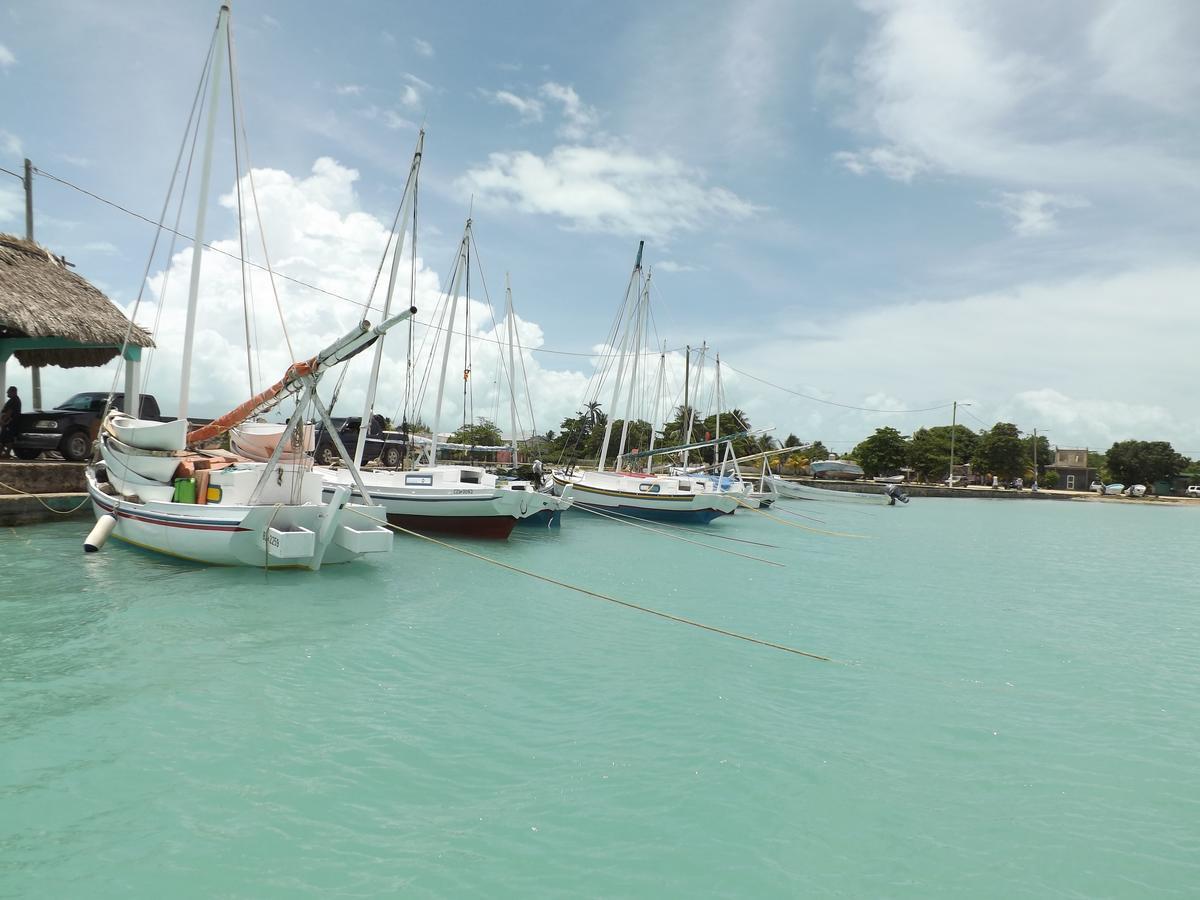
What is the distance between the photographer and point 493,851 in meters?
4.96

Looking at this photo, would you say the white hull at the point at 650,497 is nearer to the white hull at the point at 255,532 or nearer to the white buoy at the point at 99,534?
the white hull at the point at 255,532

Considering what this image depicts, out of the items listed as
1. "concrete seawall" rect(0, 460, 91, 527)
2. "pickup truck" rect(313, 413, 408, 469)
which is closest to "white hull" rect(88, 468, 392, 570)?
"concrete seawall" rect(0, 460, 91, 527)

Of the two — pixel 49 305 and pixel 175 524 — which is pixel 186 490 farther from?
pixel 49 305

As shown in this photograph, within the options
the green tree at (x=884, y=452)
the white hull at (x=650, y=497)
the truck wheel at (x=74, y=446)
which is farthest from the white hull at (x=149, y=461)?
the green tree at (x=884, y=452)

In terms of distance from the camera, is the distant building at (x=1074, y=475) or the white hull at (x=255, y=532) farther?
the distant building at (x=1074, y=475)

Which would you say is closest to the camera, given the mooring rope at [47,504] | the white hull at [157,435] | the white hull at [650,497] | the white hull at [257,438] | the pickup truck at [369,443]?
the white hull at [157,435]

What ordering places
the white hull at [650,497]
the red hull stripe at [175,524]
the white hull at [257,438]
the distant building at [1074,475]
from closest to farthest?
1. the red hull stripe at [175,524]
2. the white hull at [257,438]
3. the white hull at [650,497]
4. the distant building at [1074,475]

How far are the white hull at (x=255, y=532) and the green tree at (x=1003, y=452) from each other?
98961 millimetres

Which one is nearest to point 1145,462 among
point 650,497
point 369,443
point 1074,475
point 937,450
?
point 1074,475

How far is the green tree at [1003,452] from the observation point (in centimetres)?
9444

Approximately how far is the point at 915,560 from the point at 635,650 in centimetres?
1731

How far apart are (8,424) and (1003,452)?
103 meters

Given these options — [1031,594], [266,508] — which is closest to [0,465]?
[266,508]

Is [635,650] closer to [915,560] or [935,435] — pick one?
[915,560]
